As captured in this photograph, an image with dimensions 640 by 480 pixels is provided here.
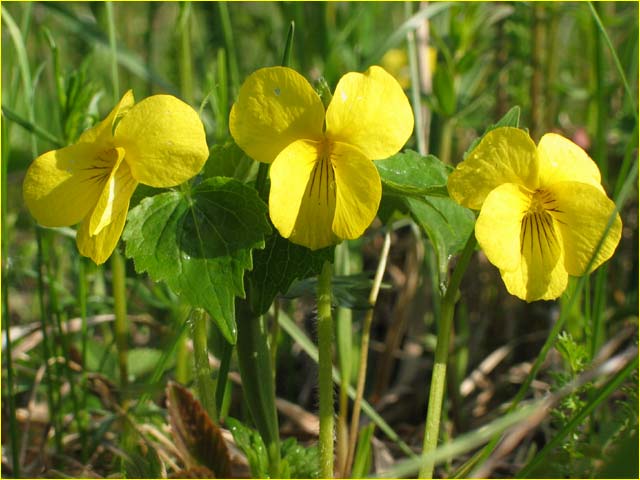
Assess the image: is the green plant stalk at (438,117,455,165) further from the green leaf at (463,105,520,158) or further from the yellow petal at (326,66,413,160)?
the yellow petal at (326,66,413,160)

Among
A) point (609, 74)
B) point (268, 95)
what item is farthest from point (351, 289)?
point (609, 74)

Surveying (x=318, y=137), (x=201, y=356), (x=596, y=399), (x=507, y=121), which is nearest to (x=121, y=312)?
(x=201, y=356)

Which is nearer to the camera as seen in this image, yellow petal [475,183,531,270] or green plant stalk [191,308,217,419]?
yellow petal [475,183,531,270]

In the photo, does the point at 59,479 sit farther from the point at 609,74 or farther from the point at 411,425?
the point at 609,74

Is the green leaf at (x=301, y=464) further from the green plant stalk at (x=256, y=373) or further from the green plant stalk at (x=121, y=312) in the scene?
the green plant stalk at (x=121, y=312)

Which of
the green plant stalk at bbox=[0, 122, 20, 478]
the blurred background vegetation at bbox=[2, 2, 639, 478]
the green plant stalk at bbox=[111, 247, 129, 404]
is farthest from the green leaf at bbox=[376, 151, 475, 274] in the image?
the green plant stalk at bbox=[0, 122, 20, 478]

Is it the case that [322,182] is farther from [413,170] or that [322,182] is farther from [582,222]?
[582,222]
